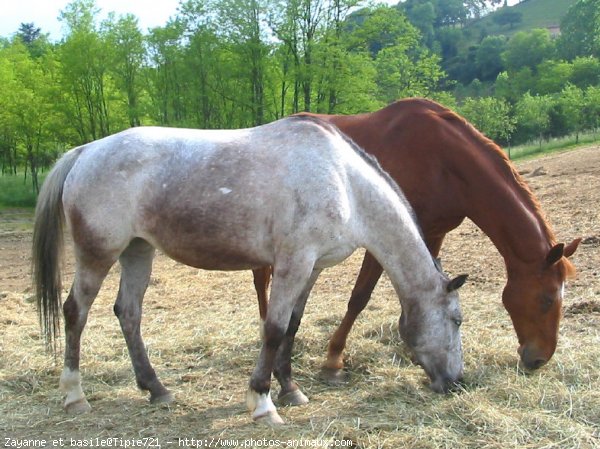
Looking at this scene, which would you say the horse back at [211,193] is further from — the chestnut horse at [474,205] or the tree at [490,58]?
the tree at [490,58]

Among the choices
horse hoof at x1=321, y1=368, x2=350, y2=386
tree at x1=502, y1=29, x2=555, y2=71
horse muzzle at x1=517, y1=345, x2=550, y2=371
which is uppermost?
tree at x1=502, y1=29, x2=555, y2=71

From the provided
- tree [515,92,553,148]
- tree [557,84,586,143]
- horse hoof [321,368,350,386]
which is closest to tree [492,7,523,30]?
tree [515,92,553,148]

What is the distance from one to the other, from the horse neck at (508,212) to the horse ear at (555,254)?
10 cm

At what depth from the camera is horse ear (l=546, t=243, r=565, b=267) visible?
3.71m

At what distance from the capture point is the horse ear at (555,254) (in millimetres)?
3714

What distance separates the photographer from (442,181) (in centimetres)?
431

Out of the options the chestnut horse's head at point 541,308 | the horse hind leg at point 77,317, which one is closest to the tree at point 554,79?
the chestnut horse's head at point 541,308

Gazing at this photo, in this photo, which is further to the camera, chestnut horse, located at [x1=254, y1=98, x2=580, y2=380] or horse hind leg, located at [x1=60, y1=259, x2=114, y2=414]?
chestnut horse, located at [x1=254, y1=98, x2=580, y2=380]

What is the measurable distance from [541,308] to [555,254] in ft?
1.35

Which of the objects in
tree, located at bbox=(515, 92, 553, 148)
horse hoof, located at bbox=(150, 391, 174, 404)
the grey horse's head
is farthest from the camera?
tree, located at bbox=(515, 92, 553, 148)

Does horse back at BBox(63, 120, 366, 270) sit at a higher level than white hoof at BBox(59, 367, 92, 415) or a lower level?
higher

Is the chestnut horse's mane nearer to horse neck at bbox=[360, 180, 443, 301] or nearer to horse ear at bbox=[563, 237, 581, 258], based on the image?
horse ear at bbox=[563, 237, 581, 258]

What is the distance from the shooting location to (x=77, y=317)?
151 inches

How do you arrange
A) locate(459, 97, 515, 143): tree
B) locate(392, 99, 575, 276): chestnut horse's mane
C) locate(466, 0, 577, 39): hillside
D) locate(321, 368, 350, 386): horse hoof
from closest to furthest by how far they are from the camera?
locate(392, 99, 575, 276): chestnut horse's mane, locate(321, 368, 350, 386): horse hoof, locate(459, 97, 515, 143): tree, locate(466, 0, 577, 39): hillside
